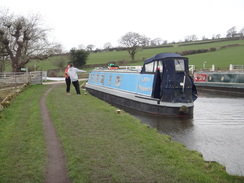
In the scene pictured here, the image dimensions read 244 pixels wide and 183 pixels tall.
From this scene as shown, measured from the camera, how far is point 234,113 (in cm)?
1101

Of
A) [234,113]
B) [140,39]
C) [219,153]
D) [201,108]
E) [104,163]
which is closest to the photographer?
[104,163]

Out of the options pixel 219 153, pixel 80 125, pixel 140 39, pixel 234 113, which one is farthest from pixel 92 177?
pixel 140 39

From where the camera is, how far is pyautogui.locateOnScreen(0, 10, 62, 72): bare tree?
22.3m

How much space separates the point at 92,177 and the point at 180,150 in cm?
235

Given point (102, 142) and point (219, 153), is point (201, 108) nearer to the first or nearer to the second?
point (219, 153)

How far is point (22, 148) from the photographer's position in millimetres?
4996

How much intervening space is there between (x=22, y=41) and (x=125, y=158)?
22.7m

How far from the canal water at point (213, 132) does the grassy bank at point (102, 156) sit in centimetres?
97

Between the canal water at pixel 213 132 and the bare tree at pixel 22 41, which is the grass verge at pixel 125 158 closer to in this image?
the canal water at pixel 213 132

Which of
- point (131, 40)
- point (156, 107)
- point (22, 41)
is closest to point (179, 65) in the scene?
point (156, 107)

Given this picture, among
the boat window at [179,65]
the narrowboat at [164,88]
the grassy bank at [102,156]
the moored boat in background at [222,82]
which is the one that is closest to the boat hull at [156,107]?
the narrowboat at [164,88]

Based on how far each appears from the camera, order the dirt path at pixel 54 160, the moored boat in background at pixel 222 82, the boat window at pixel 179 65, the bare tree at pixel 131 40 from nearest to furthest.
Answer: the dirt path at pixel 54 160 < the boat window at pixel 179 65 < the moored boat in background at pixel 222 82 < the bare tree at pixel 131 40

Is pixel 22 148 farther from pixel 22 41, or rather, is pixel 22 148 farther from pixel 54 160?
pixel 22 41

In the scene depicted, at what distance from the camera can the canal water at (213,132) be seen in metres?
5.79
